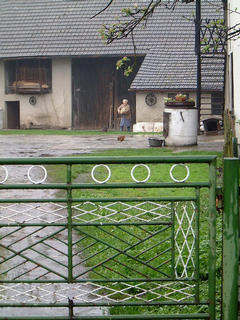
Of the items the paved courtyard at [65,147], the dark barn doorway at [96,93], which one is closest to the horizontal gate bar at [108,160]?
the paved courtyard at [65,147]

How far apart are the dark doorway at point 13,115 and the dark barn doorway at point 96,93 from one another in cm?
313

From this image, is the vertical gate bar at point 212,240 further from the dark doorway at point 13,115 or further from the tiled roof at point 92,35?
the dark doorway at point 13,115

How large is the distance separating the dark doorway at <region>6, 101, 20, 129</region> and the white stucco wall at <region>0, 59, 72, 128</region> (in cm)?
83

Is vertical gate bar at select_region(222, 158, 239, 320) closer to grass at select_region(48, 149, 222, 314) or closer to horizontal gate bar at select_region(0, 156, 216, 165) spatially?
horizontal gate bar at select_region(0, 156, 216, 165)

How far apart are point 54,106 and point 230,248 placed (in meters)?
31.5

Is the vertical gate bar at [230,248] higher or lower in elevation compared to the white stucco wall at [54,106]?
lower

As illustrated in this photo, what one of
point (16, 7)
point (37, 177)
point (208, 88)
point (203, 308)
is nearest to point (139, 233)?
point (203, 308)

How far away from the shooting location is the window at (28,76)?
116ft

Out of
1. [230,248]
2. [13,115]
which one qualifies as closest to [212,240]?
[230,248]

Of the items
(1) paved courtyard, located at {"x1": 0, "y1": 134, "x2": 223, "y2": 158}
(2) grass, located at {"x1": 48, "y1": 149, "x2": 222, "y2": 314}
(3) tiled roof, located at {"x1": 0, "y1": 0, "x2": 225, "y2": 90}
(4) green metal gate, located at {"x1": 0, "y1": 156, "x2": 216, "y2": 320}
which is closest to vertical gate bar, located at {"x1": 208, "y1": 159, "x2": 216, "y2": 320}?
(4) green metal gate, located at {"x1": 0, "y1": 156, "x2": 216, "y2": 320}

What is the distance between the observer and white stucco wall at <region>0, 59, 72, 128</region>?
35.3m

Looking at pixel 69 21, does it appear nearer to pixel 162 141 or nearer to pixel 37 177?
pixel 162 141

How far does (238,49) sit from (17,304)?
48.2 feet

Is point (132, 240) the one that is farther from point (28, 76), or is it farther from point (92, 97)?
point (28, 76)
